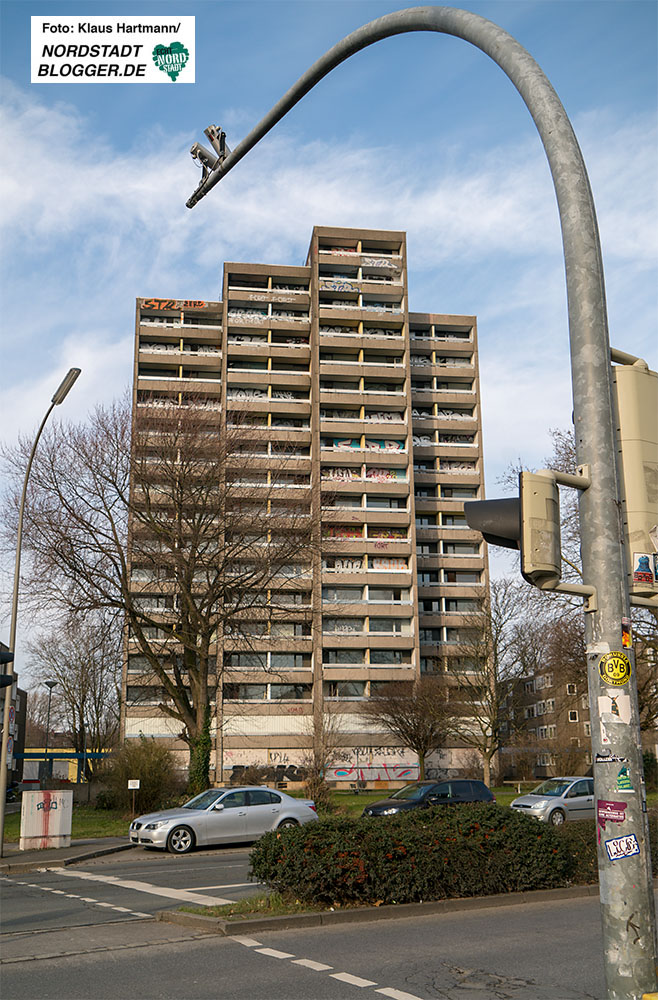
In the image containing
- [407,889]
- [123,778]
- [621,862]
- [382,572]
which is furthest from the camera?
[382,572]

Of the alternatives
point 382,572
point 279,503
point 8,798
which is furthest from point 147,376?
point 279,503

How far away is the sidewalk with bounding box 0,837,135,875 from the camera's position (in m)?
19.3

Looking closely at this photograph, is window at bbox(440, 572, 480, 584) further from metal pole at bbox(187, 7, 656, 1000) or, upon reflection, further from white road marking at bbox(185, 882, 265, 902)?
metal pole at bbox(187, 7, 656, 1000)

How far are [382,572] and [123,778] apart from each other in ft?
146

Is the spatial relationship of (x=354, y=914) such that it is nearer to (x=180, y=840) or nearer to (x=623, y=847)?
(x=623, y=847)

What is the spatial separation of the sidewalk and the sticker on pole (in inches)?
684

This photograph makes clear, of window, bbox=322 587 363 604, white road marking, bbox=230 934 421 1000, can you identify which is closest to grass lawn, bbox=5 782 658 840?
white road marking, bbox=230 934 421 1000

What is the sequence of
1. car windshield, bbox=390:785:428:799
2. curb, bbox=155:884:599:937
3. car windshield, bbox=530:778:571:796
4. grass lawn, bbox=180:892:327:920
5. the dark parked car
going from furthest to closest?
car windshield, bbox=530:778:571:796 → car windshield, bbox=390:785:428:799 → the dark parked car → grass lawn, bbox=180:892:327:920 → curb, bbox=155:884:599:937

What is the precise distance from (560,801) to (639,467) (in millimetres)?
23818

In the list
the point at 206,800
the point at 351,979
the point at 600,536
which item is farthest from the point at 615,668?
the point at 206,800

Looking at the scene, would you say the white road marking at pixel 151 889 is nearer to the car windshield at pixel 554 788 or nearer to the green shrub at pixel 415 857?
the green shrub at pixel 415 857

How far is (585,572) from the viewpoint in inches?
182

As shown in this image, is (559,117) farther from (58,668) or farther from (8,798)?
(58,668)

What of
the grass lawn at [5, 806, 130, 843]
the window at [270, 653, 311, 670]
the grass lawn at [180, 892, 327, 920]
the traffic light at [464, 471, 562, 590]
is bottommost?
the grass lawn at [5, 806, 130, 843]
